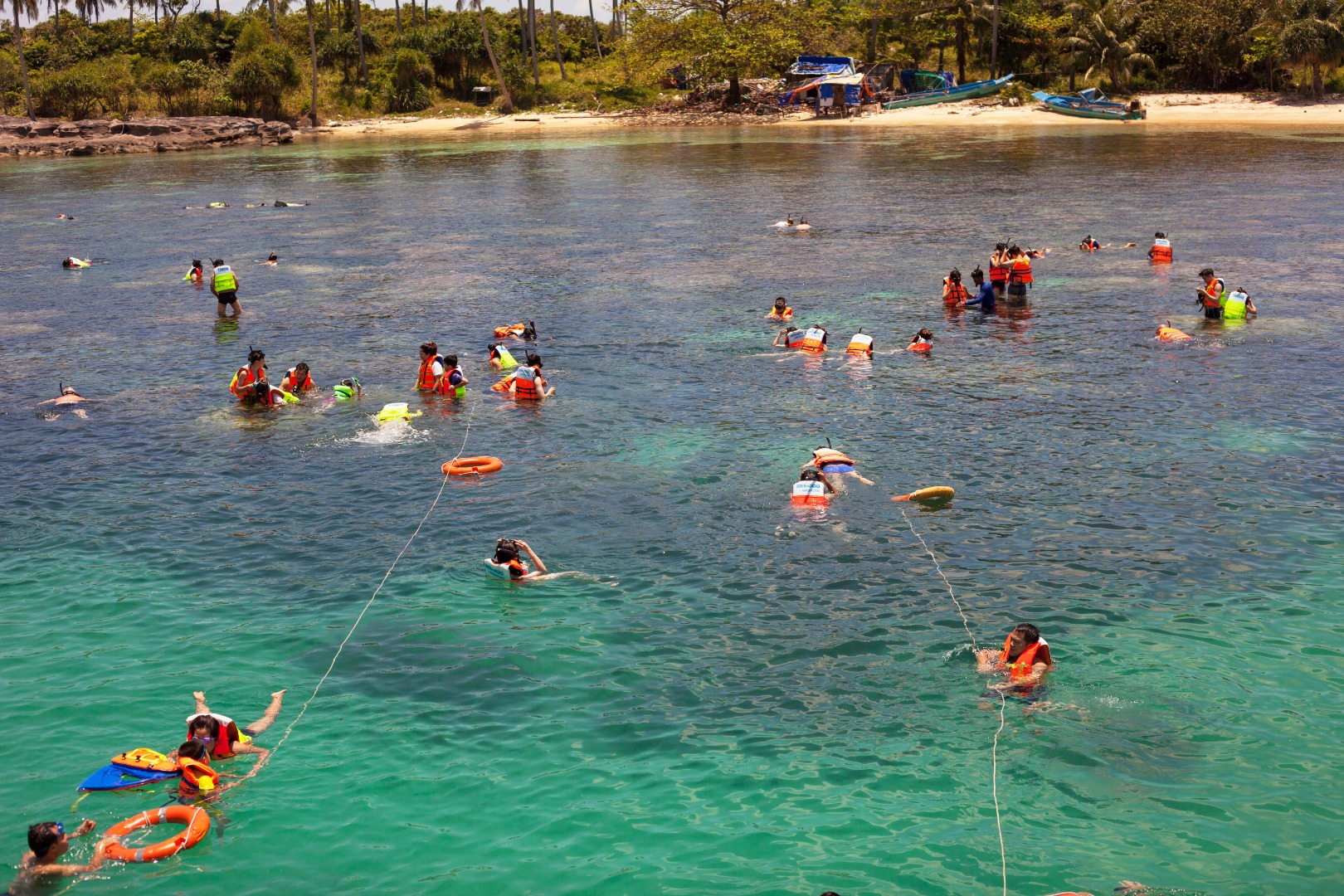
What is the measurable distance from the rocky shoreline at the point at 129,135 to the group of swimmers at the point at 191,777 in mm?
101360

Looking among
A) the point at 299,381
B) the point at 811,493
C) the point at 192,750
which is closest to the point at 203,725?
the point at 192,750

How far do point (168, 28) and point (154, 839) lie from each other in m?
136

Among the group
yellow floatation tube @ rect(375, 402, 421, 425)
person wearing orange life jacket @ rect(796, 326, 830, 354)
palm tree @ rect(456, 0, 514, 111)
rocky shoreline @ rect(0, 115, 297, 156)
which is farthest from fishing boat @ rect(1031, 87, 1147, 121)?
yellow floatation tube @ rect(375, 402, 421, 425)

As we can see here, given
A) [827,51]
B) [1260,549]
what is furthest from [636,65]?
[1260,549]

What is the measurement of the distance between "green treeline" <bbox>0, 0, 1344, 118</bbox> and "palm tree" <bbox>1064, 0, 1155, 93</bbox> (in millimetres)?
137

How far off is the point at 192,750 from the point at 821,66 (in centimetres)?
10324

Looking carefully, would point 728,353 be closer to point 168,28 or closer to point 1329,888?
point 1329,888

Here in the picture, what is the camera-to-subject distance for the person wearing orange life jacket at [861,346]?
30188mm

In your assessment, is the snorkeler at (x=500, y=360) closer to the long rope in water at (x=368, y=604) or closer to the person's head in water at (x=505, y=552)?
the long rope in water at (x=368, y=604)

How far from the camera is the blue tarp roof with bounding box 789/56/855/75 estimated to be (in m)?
106

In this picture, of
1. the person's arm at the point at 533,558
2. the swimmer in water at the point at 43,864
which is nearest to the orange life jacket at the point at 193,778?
the swimmer in water at the point at 43,864

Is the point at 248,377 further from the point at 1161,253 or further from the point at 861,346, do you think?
the point at 1161,253

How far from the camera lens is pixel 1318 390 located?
25.9 metres

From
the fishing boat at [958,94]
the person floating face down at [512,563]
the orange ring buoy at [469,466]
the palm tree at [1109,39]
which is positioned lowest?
the person floating face down at [512,563]
